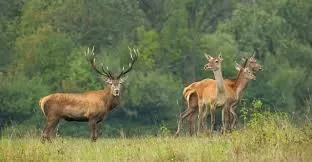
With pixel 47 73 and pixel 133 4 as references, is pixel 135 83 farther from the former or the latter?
pixel 133 4

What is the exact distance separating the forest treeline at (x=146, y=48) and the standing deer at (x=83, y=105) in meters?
26.6

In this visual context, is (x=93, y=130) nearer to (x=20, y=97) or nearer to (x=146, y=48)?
(x=20, y=97)

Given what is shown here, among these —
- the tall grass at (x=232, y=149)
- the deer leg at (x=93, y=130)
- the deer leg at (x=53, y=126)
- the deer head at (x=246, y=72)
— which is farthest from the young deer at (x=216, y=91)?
the tall grass at (x=232, y=149)

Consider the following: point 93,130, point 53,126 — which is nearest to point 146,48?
point 53,126

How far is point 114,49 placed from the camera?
57656 millimetres

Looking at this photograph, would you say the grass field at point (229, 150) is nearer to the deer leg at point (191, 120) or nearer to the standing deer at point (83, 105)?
the standing deer at point (83, 105)

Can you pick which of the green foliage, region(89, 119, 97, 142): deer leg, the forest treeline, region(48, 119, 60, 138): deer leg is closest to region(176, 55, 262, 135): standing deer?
region(89, 119, 97, 142): deer leg

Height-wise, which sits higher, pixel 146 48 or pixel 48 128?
pixel 146 48

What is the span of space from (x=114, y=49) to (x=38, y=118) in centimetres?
1056

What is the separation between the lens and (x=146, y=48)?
58.5 m

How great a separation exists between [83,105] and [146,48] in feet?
121

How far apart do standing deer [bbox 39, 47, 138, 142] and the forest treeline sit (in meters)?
26.6

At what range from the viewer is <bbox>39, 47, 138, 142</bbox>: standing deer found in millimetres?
21547

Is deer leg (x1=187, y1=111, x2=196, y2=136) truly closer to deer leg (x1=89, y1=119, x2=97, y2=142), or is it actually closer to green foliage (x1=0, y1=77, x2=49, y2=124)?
deer leg (x1=89, y1=119, x2=97, y2=142)
